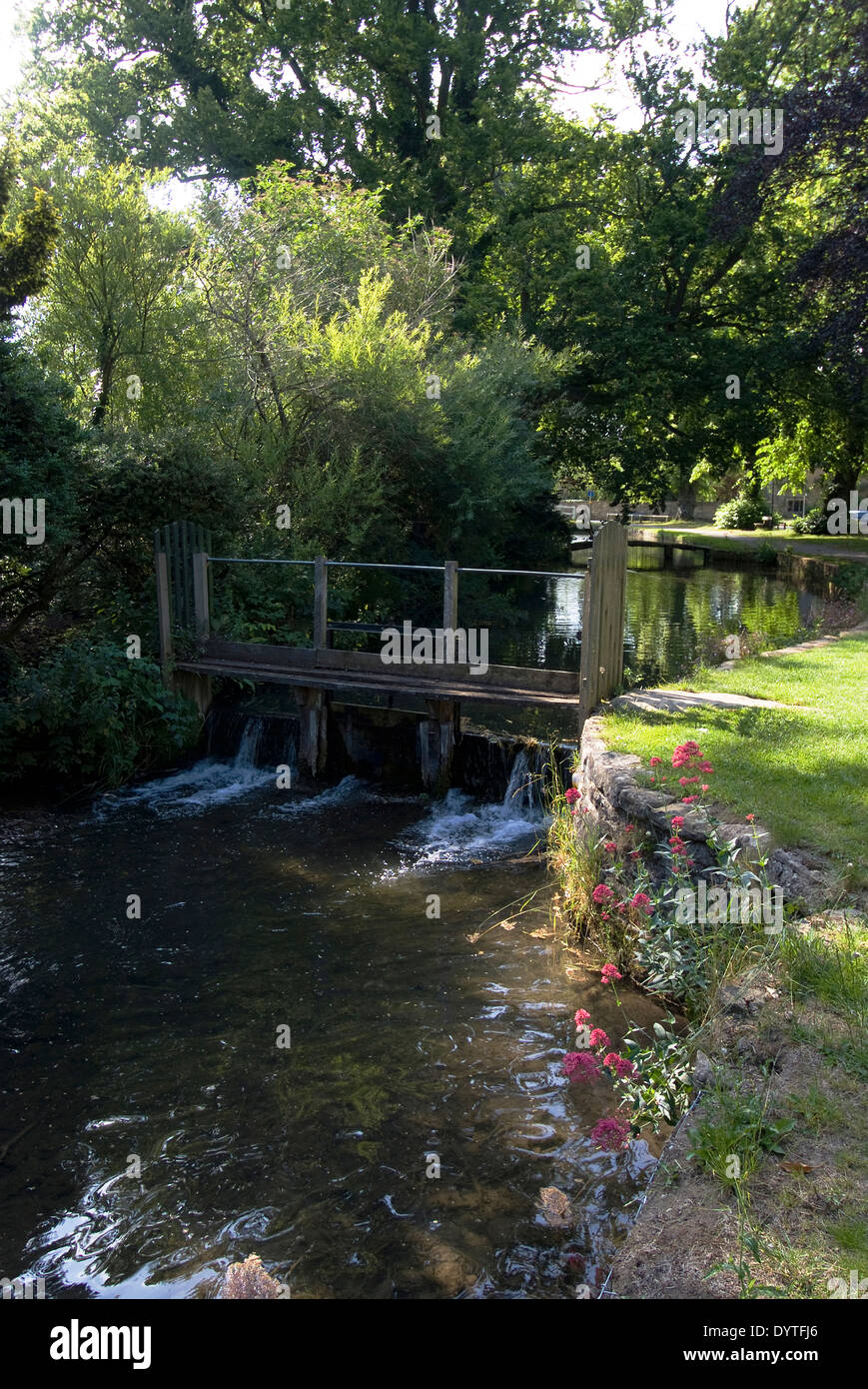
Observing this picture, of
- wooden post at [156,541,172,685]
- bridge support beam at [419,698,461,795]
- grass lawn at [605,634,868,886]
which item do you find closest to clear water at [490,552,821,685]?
grass lawn at [605,634,868,886]

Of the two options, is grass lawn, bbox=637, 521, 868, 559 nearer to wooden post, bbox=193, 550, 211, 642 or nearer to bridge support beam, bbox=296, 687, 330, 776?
bridge support beam, bbox=296, 687, 330, 776

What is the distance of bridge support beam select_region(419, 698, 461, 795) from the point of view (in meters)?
11.1

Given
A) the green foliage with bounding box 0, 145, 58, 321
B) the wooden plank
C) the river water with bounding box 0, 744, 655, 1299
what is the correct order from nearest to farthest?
the river water with bounding box 0, 744, 655, 1299 < the wooden plank < the green foliage with bounding box 0, 145, 58, 321

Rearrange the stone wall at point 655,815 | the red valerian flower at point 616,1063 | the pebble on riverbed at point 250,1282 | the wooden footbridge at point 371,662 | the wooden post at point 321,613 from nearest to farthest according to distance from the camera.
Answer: the pebble on riverbed at point 250,1282, the red valerian flower at point 616,1063, the stone wall at point 655,815, the wooden footbridge at point 371,662, the wooden post at point 321,613

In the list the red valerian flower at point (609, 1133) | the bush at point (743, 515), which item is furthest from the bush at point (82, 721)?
the bush at point (743, 515)

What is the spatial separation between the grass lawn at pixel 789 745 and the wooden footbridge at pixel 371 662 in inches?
43.7

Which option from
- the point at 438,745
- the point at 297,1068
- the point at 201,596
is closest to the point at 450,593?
the point at 438,745

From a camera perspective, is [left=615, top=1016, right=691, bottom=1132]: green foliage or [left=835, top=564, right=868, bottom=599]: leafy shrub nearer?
[left=615, top=1016, right=691, bottom=1132]: green foliage

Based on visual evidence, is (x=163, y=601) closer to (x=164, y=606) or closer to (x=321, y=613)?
(x=164, y=606)

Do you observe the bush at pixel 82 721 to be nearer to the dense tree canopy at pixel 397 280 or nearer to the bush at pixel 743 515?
the dense tree canopy at pixel 397 280

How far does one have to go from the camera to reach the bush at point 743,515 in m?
45.5

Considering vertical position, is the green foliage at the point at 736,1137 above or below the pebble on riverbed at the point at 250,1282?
above

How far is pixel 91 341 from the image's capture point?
54.2 feet

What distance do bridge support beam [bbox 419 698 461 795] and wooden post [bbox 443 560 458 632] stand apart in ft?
3.03
